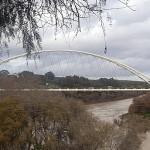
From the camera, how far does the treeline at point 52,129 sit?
16516mm

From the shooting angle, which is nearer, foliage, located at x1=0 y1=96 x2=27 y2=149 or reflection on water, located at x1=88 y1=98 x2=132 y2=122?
foliage, located at x1=0 y1=96 x2=27 y2=149

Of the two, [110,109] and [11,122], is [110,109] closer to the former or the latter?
[110,109]

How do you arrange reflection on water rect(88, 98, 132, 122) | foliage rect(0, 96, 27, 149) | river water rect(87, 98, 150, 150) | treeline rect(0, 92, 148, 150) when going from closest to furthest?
treeline rect(0, 92, 148, 150), foliage rect(0, 96, 27, 149), river water rect(87, 98, 150, 150), reflection on water rect(88, 98, 132, 122)

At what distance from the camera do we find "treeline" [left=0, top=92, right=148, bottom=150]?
54.2 ft

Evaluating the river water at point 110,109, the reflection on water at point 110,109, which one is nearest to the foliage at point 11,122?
the river water at point 110,109

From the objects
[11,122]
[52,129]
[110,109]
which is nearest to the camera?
[11,122]

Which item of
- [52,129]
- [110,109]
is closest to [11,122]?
[52,129]

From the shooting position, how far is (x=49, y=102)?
19781mm

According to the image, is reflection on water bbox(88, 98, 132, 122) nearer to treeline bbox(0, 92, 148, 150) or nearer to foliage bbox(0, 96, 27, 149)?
treeline bbox(0, 92, 148, 150)

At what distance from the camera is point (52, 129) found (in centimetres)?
1888

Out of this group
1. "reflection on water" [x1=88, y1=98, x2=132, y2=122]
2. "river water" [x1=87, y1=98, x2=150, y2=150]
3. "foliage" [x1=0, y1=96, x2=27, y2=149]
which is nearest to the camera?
"foliage" [x1=0, y1=96, x2=27, y2=149]

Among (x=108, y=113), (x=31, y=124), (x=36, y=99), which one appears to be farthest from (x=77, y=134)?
(x=108, y=113)

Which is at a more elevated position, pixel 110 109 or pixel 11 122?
pixel 11 122

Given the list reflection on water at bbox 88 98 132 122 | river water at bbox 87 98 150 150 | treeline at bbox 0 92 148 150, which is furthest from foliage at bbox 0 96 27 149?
reflection on water at bbox 88 98 132 122
